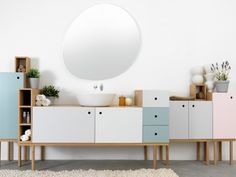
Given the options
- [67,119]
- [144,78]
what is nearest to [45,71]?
[67,119]

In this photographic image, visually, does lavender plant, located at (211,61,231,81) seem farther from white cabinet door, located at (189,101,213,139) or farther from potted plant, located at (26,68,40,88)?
potted plant, located at (26,68,40,88)

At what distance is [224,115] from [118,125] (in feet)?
4.08

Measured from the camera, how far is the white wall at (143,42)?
387cm

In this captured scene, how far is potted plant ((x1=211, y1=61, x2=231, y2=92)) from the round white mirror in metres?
1.01

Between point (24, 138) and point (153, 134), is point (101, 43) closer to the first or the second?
point (153, 134)

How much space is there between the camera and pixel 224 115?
3693mm

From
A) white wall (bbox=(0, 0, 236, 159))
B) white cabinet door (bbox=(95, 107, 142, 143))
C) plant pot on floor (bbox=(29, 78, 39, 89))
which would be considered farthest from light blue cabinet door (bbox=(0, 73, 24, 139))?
white cabinet door (bbox=(95, 107, 142, 143))

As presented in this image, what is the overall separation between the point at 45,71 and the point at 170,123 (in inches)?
63.0

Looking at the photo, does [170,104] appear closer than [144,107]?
No

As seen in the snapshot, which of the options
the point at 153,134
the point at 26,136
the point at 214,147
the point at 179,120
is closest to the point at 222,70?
the point at 179,120

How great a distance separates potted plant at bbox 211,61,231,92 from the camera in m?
3.73

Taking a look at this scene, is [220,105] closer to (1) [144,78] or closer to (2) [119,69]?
(1) [144,78]

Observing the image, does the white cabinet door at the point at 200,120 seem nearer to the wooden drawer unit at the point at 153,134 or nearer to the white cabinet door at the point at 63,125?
the wooden drawer unit at the point at 153,134

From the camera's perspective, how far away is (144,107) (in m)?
3.44
